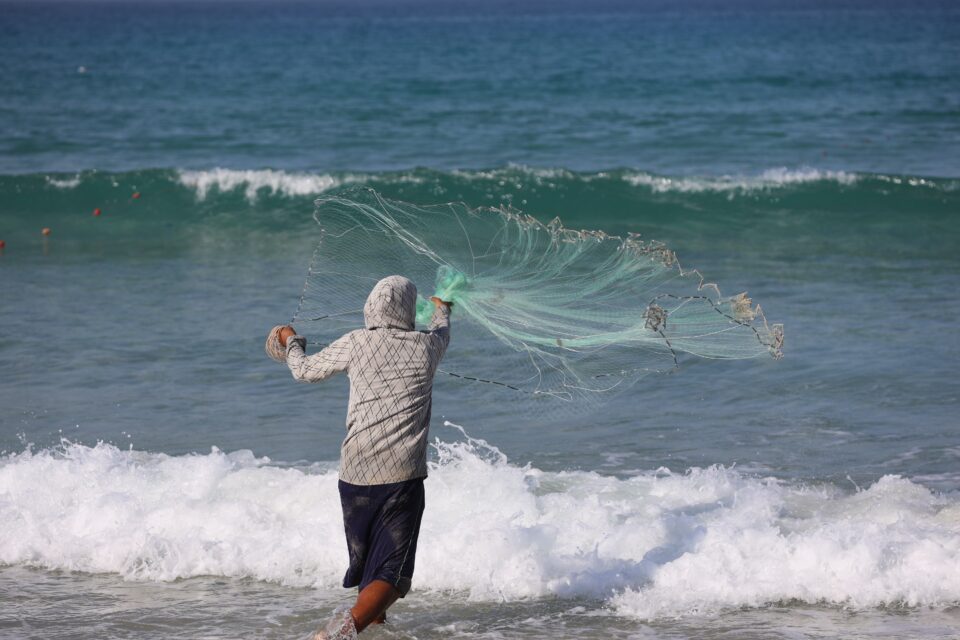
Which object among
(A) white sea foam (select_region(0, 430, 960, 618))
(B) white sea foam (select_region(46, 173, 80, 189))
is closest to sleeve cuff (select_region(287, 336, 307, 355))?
(A) white sea foam (select_region(0, 430, 960, 618))

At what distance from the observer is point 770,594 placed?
525 centimetres

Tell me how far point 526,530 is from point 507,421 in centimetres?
213

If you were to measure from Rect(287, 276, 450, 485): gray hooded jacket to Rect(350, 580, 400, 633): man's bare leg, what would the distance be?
15.5 inches

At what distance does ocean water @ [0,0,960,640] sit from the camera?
530cm

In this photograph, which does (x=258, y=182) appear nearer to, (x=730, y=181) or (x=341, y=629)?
(x=730, y=181)

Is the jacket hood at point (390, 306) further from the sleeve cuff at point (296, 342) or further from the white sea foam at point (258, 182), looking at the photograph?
the white sea foam at point (258, 182)

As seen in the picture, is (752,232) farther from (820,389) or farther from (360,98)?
(360,98)

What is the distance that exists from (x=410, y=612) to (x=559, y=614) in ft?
2.16

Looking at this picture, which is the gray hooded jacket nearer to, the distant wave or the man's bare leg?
the man's bare leg

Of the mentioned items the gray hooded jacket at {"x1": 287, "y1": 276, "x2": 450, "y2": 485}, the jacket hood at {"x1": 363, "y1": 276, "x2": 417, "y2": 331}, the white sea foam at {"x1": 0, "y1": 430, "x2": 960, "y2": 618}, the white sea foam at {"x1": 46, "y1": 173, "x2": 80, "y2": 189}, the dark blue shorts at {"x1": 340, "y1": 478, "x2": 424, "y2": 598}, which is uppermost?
the white sea foam at {"x1": 46, "y1": 173, "x2": 80, "y2": 189}

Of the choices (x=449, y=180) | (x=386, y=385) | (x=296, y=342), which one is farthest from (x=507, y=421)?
(x=449, y=180)

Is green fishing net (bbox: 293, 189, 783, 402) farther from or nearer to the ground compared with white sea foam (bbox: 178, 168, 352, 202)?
nearer to the ground

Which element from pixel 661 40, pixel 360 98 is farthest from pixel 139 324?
pixel 661 40

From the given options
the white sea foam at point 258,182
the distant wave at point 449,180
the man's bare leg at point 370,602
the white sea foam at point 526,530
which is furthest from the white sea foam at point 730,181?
the man's bare leg at point 370,602
